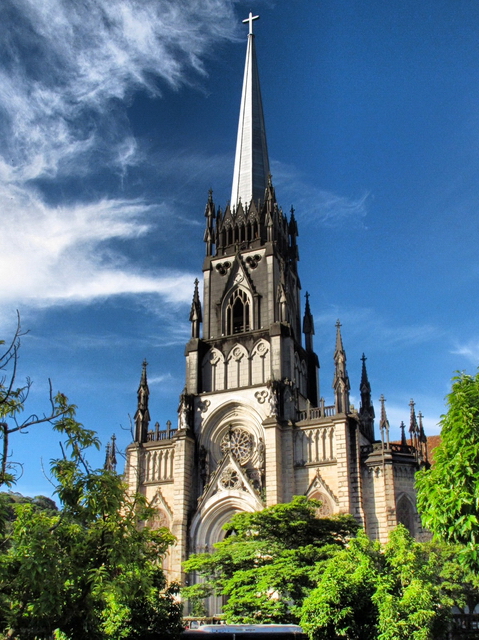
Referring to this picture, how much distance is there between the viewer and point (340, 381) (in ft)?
134

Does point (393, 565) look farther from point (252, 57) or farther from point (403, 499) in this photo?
point (252, 57)

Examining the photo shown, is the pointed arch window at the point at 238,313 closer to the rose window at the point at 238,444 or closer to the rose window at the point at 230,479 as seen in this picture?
the rose window at the point at 238,444

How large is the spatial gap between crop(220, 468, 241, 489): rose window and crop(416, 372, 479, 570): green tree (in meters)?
22.4

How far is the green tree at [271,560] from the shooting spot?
1093 inches

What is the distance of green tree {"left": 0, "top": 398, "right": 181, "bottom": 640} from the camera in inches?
449

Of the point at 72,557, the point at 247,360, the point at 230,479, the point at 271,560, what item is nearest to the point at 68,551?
the point at 72,557

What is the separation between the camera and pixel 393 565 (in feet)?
70.3

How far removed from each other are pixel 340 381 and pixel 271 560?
44.9ft

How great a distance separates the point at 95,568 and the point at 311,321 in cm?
3992

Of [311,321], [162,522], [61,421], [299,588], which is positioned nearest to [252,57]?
[311,321]

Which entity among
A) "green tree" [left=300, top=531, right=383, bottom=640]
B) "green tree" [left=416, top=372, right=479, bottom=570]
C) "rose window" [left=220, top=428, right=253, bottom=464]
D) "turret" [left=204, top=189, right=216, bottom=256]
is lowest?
"green tree" [left=300, top=531, right=383, bottom=640]

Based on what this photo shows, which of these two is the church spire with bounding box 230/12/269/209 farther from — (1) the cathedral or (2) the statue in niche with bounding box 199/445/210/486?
(2) the statue in niche with bounding box 199/445/210/486

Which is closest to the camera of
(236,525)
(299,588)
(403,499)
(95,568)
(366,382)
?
(95,568)

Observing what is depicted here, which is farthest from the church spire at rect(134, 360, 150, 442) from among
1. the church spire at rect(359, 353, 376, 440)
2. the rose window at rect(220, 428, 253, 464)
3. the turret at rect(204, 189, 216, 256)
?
the church spire at rect(359, 353, 376, 440)
